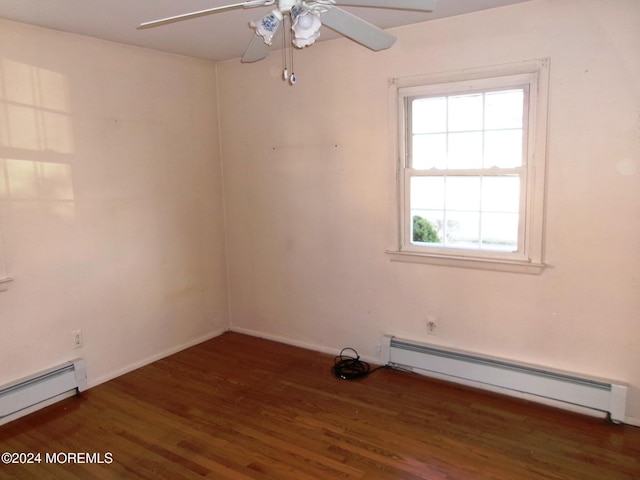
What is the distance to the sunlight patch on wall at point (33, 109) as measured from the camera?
294cm

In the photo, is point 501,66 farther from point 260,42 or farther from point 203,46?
point 203,46

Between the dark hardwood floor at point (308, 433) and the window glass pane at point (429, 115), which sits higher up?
the window glass pane at point (429, 115)

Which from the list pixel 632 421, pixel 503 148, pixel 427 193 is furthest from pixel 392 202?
pixel 632 421

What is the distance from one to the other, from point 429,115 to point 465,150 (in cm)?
37

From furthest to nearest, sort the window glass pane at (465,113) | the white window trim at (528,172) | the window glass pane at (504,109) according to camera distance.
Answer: the window glass pane at (465,113) → the window glass pane at (504,109) → the white window trim at (528,172)

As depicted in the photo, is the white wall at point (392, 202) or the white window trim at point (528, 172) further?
the white window trim at point (528, 172)

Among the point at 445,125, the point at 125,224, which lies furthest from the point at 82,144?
the point at 445,125

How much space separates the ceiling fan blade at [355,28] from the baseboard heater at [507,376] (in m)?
2.18

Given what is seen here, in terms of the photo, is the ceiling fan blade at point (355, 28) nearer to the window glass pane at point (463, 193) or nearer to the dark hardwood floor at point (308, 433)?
the window glass pane at point (463, 193)

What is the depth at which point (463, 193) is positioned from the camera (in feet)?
10.7

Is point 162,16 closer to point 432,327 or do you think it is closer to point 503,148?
point 503,148

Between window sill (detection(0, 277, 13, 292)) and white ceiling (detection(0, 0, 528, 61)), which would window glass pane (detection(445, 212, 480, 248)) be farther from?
window sill (detection(0, 277, 13, 292))

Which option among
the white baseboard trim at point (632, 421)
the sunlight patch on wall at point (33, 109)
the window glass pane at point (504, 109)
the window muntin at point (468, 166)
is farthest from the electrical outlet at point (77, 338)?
the white baseboard trim at point (632, 421)

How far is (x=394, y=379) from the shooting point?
3473mm
